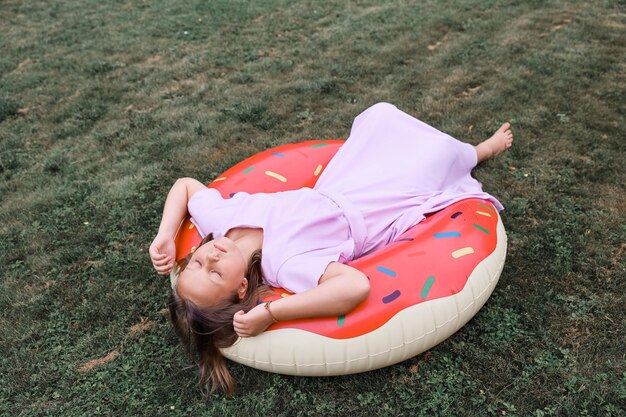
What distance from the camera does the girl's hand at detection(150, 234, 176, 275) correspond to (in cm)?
308

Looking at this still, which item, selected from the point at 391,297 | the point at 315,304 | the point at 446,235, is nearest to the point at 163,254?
the point at 315,304

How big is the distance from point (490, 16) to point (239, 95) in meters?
3.76

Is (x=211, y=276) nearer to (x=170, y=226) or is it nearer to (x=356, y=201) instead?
(x=170, y=226)

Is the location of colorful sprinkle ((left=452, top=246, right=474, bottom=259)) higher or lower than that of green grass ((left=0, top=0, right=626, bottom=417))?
higher

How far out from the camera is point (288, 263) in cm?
290

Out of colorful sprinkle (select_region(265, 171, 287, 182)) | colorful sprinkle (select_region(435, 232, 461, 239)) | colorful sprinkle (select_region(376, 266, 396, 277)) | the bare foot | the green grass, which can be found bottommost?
the green grass

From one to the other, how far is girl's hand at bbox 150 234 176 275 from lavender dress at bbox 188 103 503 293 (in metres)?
0.21

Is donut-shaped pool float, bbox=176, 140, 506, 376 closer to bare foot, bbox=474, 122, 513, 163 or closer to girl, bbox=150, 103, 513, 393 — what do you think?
girl, bbox=150, 103, 513, 393

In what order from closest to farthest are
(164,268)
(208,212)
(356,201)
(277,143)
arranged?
(164,268), (208,212), (356,201), (277,143)

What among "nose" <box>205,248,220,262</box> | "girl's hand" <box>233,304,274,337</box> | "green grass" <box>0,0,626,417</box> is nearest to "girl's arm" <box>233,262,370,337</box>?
"girl's hand" <box>233,304,274,337</box>

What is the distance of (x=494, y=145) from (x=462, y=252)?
5.28 feet

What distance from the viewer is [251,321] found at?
8.73ft

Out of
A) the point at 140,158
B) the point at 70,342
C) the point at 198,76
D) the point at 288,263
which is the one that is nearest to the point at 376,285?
the point at 288,263

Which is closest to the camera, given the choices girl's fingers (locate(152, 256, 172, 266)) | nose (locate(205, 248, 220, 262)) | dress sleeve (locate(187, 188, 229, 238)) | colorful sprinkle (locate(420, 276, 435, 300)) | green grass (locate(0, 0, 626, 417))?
nose (locate(205, 248, 220, 262))
